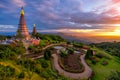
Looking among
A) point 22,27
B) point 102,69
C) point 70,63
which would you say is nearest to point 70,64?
point 70,63

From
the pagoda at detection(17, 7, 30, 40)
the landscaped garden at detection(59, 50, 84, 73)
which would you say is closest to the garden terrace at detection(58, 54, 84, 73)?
the landscaped garden at detection(59, 50, 84, 73)

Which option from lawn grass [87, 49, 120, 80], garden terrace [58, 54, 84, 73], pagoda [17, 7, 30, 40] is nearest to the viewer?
lawn grass [87, 49, 120, 80]

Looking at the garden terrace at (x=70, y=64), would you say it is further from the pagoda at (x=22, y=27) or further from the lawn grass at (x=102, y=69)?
the pagoda at (x=22, y=27)

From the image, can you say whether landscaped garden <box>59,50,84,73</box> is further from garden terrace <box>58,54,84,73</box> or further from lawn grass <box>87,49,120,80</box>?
lawn grass <box>87,49,120,80</box>

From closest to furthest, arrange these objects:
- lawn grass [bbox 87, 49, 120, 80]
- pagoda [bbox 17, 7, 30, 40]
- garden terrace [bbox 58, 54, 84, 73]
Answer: lawn grass [bbox 87, 49, 120, 80], garden terrace [bbox 58, 54, 84, 73], pagoda [bbox 17, 7, 30, 40]

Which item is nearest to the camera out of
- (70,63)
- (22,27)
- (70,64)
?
(70,64)

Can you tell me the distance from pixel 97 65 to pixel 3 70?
15.8 m

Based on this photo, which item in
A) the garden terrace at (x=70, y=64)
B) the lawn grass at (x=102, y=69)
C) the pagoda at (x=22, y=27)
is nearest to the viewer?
the lawn grass at (x=102, y=69)

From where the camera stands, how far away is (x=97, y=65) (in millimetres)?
24625

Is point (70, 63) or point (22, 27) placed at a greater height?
point (22, 27)

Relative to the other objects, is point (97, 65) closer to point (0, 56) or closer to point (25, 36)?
point (0, 56)

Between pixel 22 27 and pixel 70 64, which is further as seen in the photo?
pixel 22 27

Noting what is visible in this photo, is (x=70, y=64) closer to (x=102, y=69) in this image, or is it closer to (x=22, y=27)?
(x=102, y=69)

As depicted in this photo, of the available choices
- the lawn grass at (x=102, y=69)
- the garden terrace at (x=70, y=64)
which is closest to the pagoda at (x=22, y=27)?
the garden terrace at (x=70, y=64)
